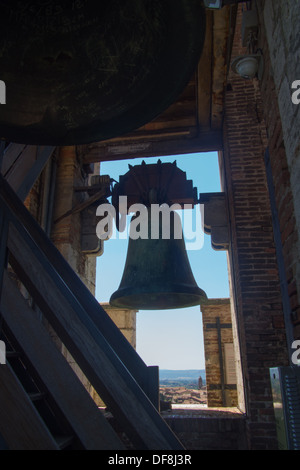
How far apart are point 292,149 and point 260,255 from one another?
3.06 meters

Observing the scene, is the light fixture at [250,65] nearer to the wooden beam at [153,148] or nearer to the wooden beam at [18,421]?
the wooden beam at [18,421]

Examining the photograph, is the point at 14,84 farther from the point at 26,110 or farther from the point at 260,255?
the point at 260,255

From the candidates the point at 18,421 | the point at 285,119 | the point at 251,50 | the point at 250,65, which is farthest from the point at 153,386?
the point at 251,50

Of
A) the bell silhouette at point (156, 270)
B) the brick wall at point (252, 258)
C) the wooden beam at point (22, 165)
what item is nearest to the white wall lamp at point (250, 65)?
the bell silhouette at point (156, 270)

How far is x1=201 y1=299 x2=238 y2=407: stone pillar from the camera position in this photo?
33.1 feet

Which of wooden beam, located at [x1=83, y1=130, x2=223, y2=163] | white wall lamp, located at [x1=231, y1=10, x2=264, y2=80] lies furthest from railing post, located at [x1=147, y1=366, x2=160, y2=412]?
wooden beam, located at [x1=83, y1=130, x2=223, y2=163]

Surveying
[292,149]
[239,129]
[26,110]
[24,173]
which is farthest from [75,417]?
[239,129]

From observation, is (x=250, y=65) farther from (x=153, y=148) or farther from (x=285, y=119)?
(x=153, y=148)

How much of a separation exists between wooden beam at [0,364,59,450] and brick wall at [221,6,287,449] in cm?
320

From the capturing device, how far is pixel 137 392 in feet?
4.36

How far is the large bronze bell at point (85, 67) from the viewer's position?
50.4 inches

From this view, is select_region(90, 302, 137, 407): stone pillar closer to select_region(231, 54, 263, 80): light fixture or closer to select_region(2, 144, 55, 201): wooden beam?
select_region(2, 144, 55, 201): wooden beam

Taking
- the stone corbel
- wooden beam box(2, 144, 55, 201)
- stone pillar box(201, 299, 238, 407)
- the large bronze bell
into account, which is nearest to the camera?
the large bronze bell

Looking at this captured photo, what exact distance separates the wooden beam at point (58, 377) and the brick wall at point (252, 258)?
3070 mm
